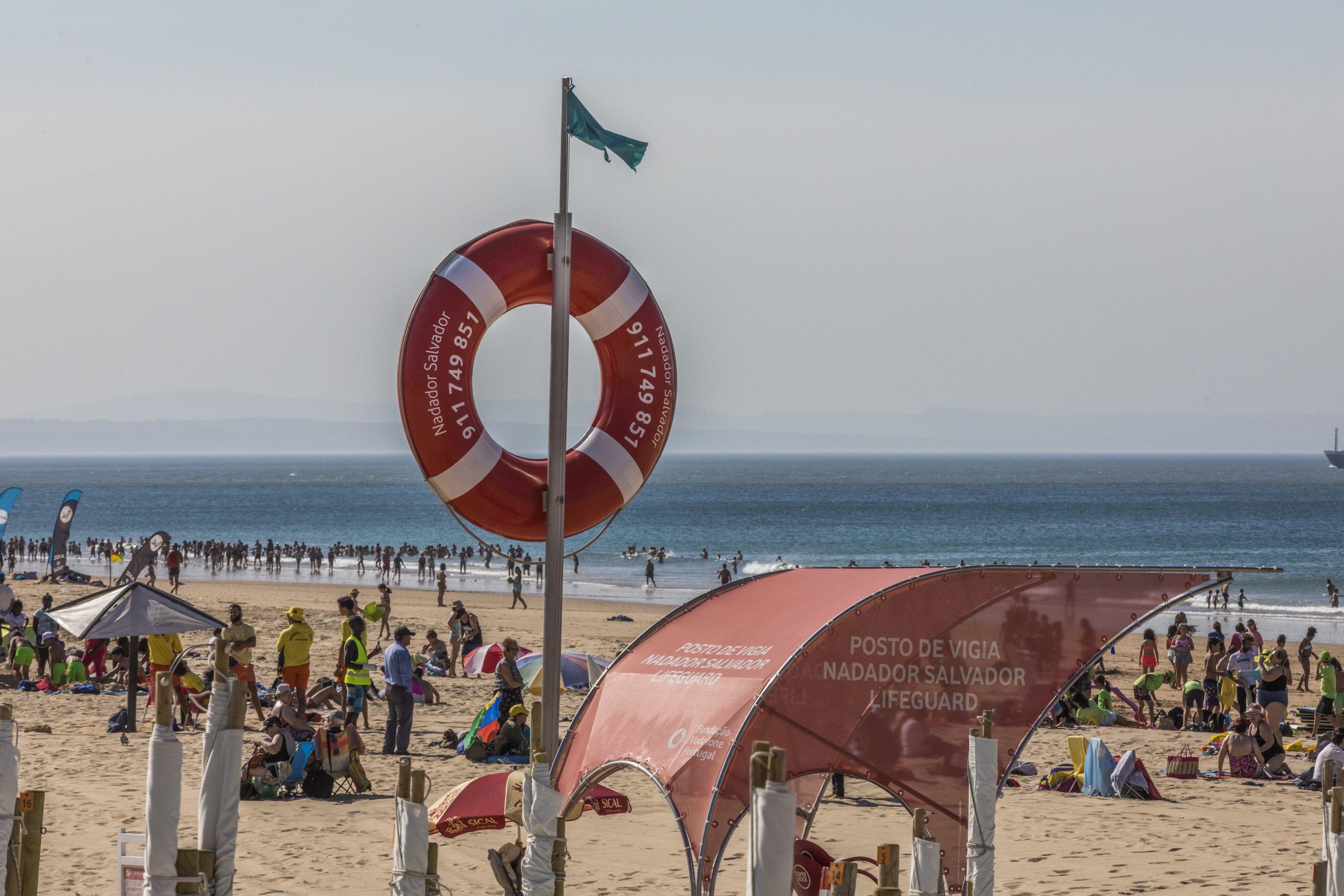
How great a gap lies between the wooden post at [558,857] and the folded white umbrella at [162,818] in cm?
143

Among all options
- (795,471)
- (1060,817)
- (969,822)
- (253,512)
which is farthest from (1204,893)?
(795,471)

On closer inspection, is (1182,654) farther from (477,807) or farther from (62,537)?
(62,537)

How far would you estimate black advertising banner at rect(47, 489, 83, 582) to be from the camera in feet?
100

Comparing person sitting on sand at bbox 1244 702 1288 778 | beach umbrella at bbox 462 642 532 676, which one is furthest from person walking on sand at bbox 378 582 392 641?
person sitting on sand at bbox 1244 702 1288 778

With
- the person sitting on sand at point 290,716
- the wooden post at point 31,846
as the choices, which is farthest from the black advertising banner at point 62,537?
the wooden post at point 31,846

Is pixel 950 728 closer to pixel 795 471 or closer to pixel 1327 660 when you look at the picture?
pixel 1327 660

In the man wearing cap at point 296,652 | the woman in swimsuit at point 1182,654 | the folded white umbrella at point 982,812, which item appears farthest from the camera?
the woman in swimsuit at point 1182,654

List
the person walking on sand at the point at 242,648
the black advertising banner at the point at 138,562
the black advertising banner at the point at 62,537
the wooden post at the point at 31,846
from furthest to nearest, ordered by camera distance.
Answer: the black advertising banner at the point at 62,537 < the black advertising banner at the point at 138,562 < the person walking on sand at the point at 242,648 < the wooden post at the point at 31,846

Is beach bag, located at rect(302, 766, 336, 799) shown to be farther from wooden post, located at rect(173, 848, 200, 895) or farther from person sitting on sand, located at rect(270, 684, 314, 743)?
wooden post, located at rect(173, 848, 200, 895)

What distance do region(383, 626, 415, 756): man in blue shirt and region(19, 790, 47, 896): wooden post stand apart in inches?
238

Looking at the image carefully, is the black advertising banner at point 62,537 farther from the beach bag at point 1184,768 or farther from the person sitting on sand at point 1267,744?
the person sitting on sand at point 1267,744

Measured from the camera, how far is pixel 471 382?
6793 millimetres

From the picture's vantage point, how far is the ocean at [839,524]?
155 feet

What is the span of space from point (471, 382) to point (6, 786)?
2.92 meters
